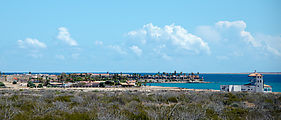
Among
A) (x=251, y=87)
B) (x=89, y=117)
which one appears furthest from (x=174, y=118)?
(x=251, y=87)

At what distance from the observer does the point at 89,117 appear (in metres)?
9.60

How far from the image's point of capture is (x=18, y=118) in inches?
366

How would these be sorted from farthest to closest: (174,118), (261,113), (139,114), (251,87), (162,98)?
1. (251,87)
2. (162,98)
3. (261,113)
4. (139,114)
5. (174,118)

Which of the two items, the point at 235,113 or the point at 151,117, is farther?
the point at 235,113

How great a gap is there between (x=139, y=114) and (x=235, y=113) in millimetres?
5233

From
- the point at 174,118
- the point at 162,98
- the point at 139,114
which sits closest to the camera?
the point at 174,118

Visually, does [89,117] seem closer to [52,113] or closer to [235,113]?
[52,113]

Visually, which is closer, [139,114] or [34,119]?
A: [34,119]

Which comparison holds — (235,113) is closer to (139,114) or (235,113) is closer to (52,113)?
(139,114)

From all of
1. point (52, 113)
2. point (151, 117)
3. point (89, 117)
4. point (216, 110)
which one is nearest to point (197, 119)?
point (151, 117)

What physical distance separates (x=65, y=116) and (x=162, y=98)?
11658mm

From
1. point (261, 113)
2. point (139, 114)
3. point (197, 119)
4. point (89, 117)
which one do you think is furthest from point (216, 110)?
point (89, 117)

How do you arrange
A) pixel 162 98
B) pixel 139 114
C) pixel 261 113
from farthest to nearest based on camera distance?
1. pixel 162 98
2. pixel 261 113
3. pixel 139 114

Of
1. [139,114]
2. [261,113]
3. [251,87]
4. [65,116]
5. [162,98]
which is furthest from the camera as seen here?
[251,87]
